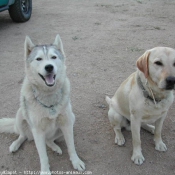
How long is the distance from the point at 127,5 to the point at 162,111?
7636 millimetres

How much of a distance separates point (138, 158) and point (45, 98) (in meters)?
1.19

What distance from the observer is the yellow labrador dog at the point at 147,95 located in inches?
83.7

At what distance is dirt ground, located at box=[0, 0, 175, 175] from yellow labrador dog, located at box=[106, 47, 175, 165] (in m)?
0.19

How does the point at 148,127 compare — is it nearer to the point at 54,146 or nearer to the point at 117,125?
the point at 117,125

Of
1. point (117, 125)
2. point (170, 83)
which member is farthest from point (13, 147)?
point (170, 83)

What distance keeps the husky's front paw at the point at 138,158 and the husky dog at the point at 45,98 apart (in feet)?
1.84

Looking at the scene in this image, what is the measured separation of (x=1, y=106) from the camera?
3.43 m

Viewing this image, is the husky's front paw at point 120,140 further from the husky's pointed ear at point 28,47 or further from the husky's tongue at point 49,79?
the husky's pointed ear at point 28,47

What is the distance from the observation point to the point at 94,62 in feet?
15.3

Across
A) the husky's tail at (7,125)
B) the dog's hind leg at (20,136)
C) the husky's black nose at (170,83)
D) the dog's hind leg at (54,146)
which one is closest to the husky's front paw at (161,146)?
the husky's black nose at (170,83)

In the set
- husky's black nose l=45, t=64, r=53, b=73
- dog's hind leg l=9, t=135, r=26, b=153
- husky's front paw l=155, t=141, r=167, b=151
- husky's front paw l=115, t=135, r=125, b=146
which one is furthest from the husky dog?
husky's front paw l=155, t=141, r=167, b=151

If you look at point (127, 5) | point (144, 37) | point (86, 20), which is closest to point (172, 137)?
point (144, 37)

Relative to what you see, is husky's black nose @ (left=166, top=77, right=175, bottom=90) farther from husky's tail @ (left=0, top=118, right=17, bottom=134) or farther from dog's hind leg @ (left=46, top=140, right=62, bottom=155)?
husky's tail @ (left=0, top=118, right=17, bottom=134)

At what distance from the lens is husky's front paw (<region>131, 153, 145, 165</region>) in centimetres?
249
